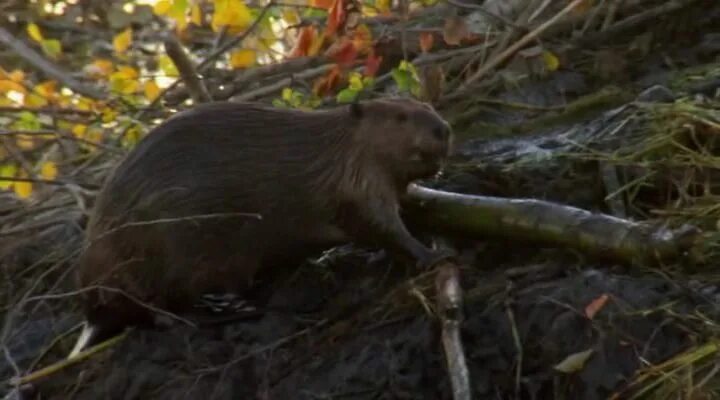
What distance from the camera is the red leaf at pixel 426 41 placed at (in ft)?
15.3

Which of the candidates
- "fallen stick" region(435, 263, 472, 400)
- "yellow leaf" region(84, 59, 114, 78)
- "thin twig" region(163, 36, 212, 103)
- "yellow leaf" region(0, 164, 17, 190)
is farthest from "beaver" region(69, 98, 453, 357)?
"yellow leaf" region(84, 59, 114, 78)

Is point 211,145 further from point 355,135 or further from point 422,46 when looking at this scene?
point 422,46

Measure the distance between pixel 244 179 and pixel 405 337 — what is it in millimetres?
548

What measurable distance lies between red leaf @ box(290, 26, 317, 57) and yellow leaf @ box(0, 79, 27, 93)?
2.83ft

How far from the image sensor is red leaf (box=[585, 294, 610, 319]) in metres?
2.91

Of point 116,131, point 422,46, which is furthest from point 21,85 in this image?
point 422,46

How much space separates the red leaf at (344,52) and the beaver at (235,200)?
107 centimetres

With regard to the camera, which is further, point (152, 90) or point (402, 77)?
point (152, 90)

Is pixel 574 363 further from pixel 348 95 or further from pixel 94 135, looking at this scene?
pixel 94 135

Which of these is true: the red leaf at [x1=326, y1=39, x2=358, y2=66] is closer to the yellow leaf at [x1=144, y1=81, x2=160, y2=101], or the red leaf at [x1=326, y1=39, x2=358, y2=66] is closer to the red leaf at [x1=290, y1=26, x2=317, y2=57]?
the red leaf at [x1=290, y1=26, x2=317, y2=57]

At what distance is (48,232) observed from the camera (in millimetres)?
4090

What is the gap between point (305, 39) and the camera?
4.79 metres

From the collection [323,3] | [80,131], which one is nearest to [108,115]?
[80,131]

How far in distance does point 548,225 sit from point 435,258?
0.25m
